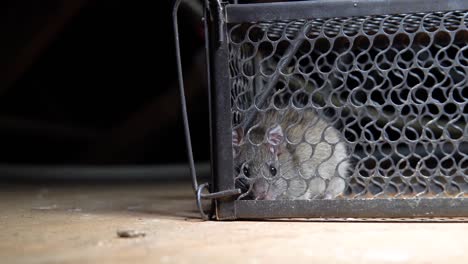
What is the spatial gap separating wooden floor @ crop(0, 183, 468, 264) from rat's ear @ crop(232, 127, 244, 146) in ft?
0.91

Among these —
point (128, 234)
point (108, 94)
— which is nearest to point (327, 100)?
point (128, 234)

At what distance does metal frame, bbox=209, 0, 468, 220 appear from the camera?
194cm

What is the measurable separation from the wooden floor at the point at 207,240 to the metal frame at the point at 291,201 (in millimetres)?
60

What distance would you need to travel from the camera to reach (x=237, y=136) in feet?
7.18

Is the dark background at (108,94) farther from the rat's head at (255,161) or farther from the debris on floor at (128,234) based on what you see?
the debris on floor at (128,234)

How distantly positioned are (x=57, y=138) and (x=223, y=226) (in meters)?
4.17

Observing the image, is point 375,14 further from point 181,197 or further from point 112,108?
point 112,108

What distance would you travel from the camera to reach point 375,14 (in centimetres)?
200

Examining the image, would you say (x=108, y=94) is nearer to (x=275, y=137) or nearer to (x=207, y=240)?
(x=275, y=137)

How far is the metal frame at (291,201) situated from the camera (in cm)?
194

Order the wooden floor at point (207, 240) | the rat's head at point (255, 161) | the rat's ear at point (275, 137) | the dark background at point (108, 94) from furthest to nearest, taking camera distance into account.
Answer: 1. the dark background at point (108, 94)
2. the rat's ear at point (275, 137)
3. the rat's head at point (255, 161)
4. the wooden floor at point (207, 240)

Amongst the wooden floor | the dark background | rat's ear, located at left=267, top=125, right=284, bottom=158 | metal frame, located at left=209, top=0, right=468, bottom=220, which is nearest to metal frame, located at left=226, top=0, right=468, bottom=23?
metal frame, located at left=209, top=0, right=468, bottom=220

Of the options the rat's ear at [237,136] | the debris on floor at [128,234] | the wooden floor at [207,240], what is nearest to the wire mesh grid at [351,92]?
the rat's ear at [237,136]

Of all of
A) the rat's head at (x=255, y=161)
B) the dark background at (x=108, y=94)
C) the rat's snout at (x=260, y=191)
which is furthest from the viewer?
the dark background at (x=108, y=94)
